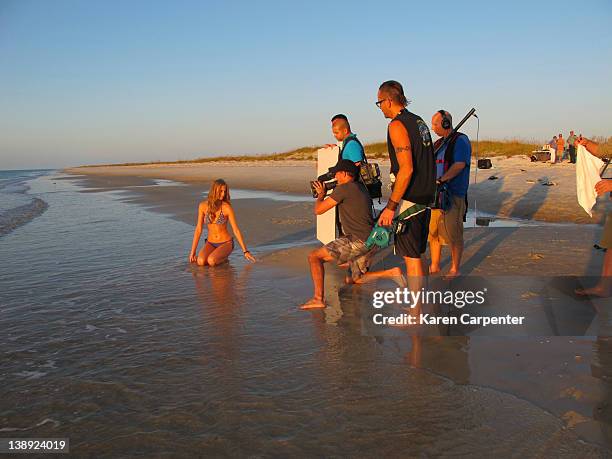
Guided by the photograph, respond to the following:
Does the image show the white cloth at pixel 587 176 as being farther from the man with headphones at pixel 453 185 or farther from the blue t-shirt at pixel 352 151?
the blue t-shirt at pixel 352 151

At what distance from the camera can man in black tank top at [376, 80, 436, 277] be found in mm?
4117

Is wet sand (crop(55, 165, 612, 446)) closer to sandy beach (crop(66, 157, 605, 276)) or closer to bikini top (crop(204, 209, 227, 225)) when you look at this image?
sandy beach (crop(66, 157, 605, 276))

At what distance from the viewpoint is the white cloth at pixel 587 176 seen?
5.11 m

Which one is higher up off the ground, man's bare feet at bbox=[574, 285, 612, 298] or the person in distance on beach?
the person in distance on beach

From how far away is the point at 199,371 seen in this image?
3480mm

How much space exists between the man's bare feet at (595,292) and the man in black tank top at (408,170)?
1991 mm

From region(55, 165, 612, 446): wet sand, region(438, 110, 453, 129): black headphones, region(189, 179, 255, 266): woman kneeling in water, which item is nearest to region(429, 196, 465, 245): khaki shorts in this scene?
region(55, 165, 612, 446): wet sand

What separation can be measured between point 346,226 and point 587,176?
2.58 metres

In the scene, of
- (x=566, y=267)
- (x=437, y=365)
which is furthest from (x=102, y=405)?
(x=566, y=267)

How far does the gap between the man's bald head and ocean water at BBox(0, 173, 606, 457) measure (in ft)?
6.56

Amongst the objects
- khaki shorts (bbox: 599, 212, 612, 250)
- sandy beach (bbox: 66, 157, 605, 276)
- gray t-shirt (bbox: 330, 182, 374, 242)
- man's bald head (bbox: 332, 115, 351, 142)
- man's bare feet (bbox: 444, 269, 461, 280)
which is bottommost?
man's bare feet (bbox: 444, 269, 461, 280)

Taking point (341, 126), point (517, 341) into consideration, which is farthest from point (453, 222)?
point (517, 341)

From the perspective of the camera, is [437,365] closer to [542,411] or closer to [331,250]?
[542,411]

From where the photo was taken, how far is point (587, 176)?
17.0 feet
